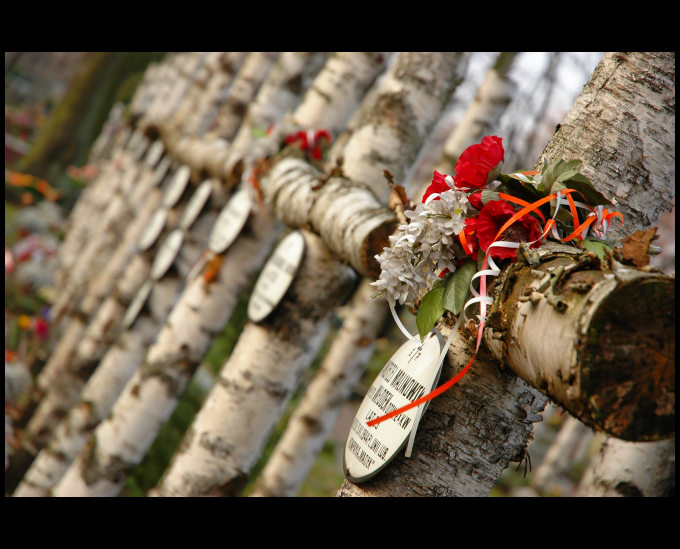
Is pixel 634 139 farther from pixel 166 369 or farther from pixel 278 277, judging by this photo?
pixel 166 369

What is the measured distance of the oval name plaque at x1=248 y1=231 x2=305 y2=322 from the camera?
8.64 ft

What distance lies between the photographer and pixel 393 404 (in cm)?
142

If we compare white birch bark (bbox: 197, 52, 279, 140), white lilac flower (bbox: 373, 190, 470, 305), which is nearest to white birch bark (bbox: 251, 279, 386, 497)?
white birch bark (bbox: 197, 52, 279, 140)

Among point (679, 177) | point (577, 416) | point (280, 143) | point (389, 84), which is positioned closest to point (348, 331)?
point (280, 143)

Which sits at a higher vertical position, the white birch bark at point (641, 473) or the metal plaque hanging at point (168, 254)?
the white birch bark at point (641, 473)

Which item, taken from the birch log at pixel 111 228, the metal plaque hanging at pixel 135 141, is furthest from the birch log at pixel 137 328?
the metal plaque hanging at pixel 135 141

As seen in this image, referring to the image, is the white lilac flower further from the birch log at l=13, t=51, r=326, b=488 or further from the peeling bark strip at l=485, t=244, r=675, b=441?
the birch log at l=13, t=51, r=326, b=488

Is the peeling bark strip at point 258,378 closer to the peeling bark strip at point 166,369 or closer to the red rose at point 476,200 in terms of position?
the peeling bark strip at point 166,369

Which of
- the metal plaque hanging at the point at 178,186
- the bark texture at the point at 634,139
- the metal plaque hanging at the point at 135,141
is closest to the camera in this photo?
the bark texture at the point at 634,139

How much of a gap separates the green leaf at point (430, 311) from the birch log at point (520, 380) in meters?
0.11

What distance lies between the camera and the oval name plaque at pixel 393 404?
1355 mm

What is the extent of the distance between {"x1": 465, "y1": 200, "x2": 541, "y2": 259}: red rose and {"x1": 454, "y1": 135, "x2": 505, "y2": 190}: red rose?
0.28 ft

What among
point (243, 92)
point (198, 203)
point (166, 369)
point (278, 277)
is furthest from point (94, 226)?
point (278, 277)
